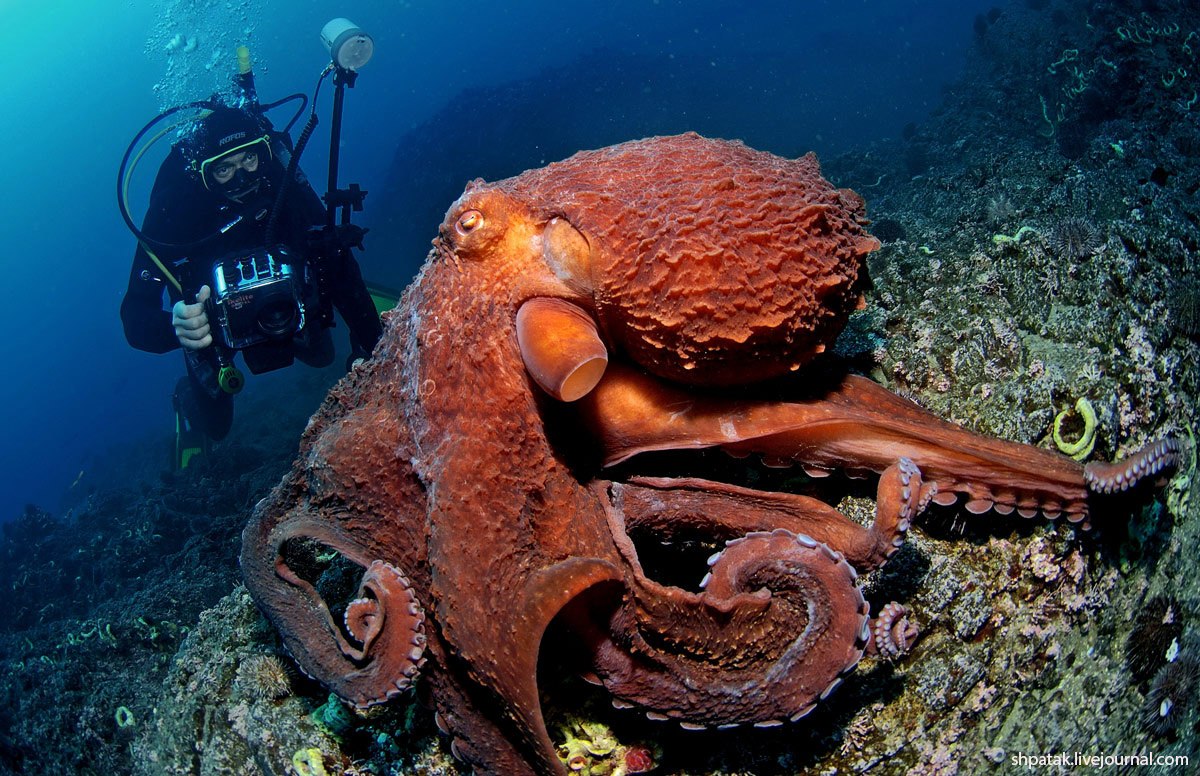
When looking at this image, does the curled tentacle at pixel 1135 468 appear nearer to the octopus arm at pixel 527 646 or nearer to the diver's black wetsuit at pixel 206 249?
the octopus arm at pixel 527 646

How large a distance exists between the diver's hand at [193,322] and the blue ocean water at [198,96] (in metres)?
18.1

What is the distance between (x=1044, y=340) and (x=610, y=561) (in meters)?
2.29

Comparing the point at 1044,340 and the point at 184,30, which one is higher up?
the point at 184,30

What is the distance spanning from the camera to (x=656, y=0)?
71.1 meters

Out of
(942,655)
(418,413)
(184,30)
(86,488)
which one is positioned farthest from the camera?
(184,30)

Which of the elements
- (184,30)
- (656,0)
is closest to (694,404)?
(184,30)

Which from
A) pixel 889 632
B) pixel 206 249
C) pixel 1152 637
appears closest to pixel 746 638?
pixel 889 632

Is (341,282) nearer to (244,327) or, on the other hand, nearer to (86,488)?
(244,327)

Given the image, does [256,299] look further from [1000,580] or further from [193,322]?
[1000,580]

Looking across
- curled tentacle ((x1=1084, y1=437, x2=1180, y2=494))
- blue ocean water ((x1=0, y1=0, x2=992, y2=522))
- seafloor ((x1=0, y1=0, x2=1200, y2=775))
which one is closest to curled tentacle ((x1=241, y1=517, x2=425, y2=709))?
seafloor ((x1=0, y1=0, x2=1200, y2=775))

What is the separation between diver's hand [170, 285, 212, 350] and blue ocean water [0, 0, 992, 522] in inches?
714

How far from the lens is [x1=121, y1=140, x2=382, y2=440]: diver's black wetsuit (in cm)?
825

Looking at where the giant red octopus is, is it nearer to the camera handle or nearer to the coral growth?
the coral growth

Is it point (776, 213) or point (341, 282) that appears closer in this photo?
point (776, 213)
